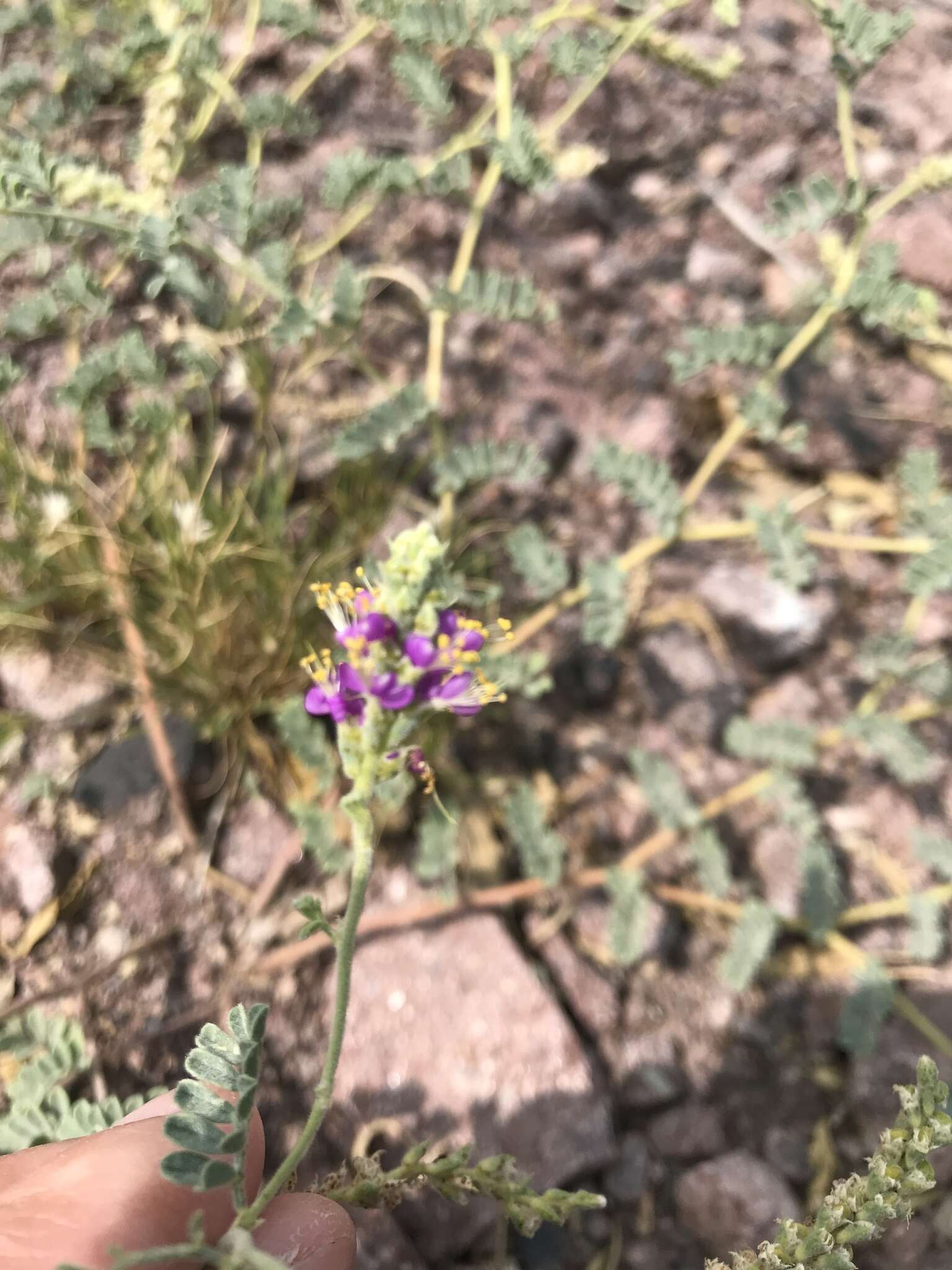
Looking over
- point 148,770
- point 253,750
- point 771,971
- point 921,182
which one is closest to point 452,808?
point 253,750

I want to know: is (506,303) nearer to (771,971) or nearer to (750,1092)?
(771,971)

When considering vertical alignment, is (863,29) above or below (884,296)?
above

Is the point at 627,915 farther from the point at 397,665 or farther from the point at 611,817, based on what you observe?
the point at 397,665

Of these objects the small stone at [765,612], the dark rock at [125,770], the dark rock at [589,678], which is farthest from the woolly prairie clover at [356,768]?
the small stone at [765,612]

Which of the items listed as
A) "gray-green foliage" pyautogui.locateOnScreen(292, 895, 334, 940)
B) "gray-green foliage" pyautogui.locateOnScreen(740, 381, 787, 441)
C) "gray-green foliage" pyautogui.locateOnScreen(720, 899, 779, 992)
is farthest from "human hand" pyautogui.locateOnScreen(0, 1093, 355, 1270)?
"gray-green foliage" pyautogui.locateOnScreen(740, 381, 787, 441)

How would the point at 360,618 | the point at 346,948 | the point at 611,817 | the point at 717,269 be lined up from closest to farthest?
the point at 346,948 < the point at 360,618 < the point at 611,817 < the point at 717,269

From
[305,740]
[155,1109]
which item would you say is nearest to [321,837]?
[305,740]
